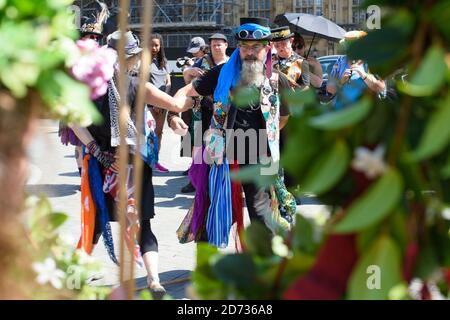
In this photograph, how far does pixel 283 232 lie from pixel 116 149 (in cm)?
323

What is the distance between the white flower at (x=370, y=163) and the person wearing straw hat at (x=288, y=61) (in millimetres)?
6643

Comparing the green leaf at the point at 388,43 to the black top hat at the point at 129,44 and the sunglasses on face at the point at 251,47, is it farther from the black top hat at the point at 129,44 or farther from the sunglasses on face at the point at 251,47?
the sunglasses on face at the point at 251,47

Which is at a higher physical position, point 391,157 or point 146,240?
point 391,157

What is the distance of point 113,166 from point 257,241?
10.9 feet

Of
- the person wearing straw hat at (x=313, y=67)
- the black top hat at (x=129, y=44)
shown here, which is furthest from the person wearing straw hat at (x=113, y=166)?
the person wearing straw hat at (x=313, y=67)

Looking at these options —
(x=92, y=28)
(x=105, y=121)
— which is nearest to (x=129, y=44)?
(x=105, y=121)

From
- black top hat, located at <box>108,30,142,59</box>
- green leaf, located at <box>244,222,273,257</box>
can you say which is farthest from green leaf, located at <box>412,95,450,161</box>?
black top hat, located at <box>108,30,142,59</box>

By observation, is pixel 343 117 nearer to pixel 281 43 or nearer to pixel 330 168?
pixel 330 168

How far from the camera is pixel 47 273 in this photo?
55.7 inches

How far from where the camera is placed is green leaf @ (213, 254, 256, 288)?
4.14 feet

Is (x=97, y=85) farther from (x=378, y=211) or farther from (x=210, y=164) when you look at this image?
(x=210, y=164)

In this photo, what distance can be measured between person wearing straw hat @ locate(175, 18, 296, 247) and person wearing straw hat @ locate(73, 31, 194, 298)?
0.30 m

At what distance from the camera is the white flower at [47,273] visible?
1.38 meters

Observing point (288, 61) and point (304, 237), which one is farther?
point (288, 61)
